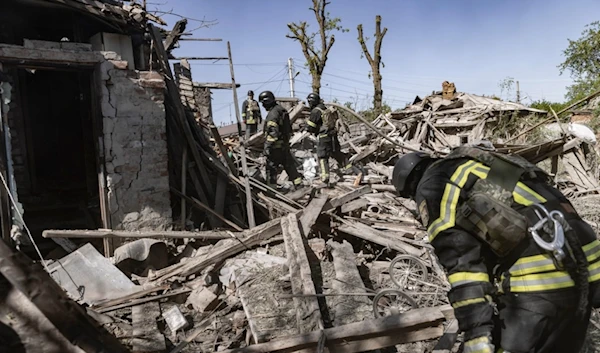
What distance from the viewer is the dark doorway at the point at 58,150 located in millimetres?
6777

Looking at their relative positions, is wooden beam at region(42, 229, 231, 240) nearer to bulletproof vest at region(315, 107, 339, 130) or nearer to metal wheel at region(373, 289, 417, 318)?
metal wheel at region(373, 289, 417, 318)

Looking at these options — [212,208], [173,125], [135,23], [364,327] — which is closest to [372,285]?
[364,327]

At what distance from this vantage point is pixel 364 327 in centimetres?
277

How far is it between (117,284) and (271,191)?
3.09m

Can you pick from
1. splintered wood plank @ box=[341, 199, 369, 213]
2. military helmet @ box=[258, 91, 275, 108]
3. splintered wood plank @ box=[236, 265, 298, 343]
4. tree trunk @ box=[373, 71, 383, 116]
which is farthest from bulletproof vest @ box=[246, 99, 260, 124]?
splintered wood plank @ box=[236, 265, 298, 343]

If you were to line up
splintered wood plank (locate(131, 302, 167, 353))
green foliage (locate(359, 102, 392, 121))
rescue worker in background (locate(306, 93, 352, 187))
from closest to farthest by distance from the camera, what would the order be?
splintered wood plank (locate(131, 302, 167, 353)) → rescue worker in background (locate(306, 93, 352, 187)) → green foliage (locate(359, 102, 392, 121))

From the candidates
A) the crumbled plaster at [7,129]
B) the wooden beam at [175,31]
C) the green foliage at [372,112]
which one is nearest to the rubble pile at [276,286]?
the crumbled plaster at [7,129]

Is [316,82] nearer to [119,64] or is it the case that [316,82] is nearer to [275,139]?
[275,139]

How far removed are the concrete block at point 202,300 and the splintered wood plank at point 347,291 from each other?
1112 millimetres

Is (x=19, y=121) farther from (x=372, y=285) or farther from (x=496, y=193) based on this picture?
(x=496, y=193)

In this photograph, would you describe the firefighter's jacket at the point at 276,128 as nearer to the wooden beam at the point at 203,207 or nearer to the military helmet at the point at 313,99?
the military helmet at the point at 313,99

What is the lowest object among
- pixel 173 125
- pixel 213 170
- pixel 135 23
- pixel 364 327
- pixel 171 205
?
pixel 364 327

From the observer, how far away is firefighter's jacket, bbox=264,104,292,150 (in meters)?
8.57

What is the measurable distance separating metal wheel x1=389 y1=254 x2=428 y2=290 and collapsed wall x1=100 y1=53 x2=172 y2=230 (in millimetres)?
3206
